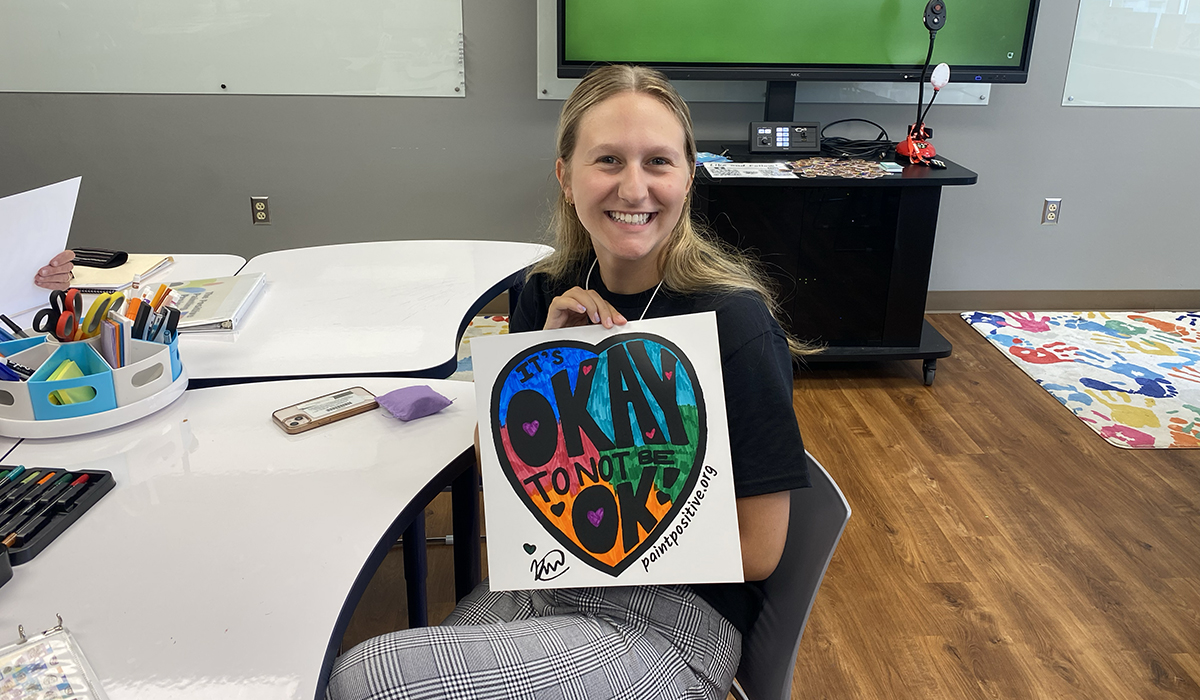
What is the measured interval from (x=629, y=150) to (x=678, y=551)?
489mm

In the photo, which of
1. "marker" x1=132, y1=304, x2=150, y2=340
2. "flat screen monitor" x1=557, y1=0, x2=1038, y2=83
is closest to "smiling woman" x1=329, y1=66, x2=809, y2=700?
"marker" x1=132, y1=304, x2=150, y2=340

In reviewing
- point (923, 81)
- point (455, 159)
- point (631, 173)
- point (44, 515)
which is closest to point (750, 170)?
point (923, 81)

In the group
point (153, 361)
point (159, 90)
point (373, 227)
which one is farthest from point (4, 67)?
point (153, 361)

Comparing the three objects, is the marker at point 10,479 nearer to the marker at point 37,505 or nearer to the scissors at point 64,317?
the marker at point 37,505

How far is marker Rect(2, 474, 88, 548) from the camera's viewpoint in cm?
87

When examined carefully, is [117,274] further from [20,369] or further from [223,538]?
[223,538]

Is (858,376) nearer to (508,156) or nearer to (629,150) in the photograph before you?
(508,156)

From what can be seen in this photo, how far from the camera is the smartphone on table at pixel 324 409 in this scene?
3.78 ft

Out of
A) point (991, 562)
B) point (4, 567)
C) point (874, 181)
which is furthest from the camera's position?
point (874, 181)

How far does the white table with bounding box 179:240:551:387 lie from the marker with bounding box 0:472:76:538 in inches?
13.1

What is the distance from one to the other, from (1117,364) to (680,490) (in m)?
2.77

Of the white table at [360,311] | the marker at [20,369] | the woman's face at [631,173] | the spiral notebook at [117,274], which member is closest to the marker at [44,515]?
the marker at [20,369]
